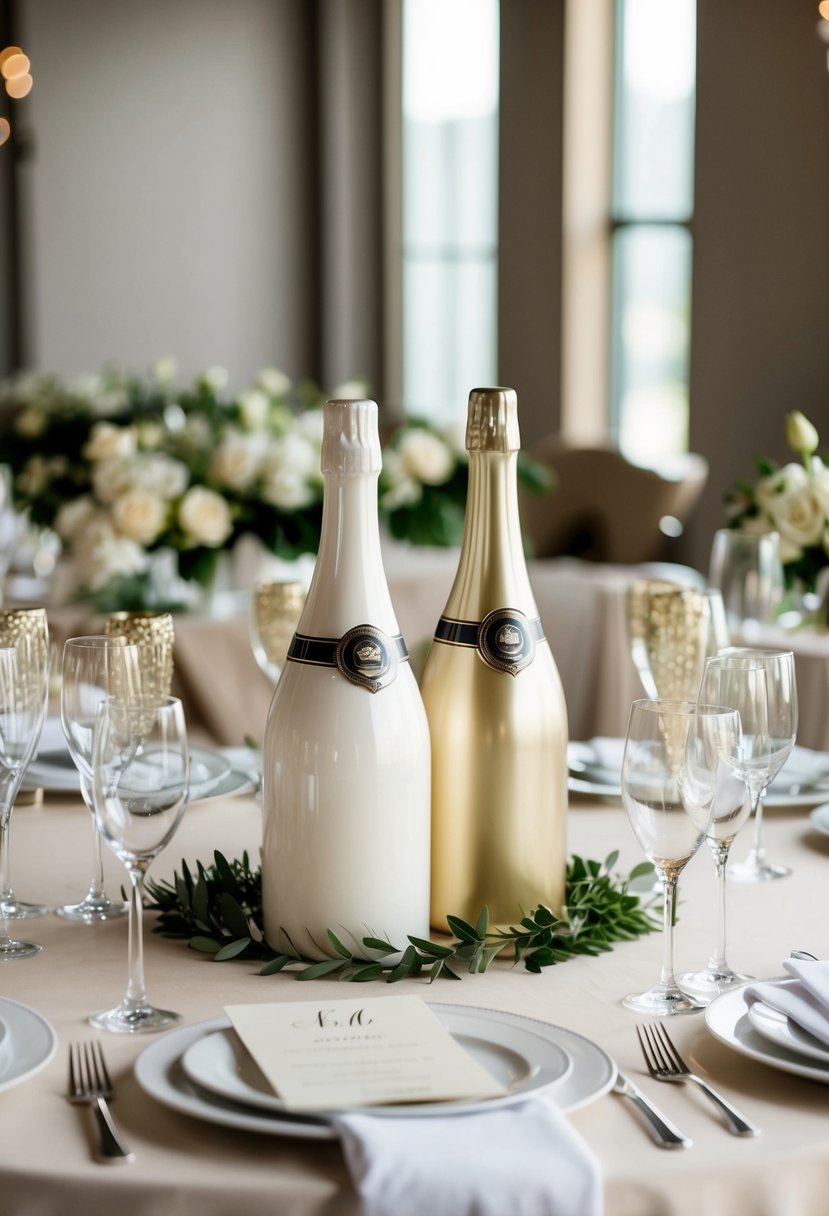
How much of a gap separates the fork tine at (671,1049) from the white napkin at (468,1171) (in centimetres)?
14

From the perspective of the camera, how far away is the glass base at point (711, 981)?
3.29 ft

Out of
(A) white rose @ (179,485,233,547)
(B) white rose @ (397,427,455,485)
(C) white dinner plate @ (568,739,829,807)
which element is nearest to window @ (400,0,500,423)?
(B) white rose @ (397,427,455,485)

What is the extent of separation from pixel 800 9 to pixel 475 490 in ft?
13.0

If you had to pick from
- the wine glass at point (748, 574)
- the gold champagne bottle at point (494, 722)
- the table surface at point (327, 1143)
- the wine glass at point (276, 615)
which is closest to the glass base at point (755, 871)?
the table surface at point (327, 1143)

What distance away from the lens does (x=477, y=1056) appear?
33.8 inches

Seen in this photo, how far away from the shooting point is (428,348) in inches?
271

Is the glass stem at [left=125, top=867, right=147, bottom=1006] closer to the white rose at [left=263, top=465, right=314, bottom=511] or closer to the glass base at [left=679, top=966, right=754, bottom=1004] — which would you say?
the glass base at [left=679, top=966, right=754, bottom=1004]

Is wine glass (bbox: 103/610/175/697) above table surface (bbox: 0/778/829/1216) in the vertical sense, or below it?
above

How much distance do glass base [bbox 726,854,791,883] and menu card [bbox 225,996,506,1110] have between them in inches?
17.6

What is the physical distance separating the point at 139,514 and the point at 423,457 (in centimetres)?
60

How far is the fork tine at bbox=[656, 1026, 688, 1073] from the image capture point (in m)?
0.88

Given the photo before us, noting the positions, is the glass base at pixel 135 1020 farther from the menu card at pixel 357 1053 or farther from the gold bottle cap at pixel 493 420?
the gold bottle cap at pixel 493 420

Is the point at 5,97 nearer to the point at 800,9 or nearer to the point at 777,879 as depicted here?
the point at 800,9

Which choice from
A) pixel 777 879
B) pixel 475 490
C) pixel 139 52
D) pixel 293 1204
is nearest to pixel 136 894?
pixel 293 1204
